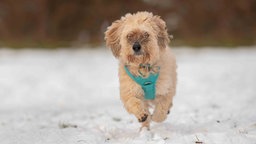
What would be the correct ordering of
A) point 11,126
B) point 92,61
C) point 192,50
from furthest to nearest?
point 192,50, point 92,61, point 11,126

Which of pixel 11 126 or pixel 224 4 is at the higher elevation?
pixel 224 4

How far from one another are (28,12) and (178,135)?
89.9ft

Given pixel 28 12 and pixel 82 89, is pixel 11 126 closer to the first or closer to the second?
pixel 82 89

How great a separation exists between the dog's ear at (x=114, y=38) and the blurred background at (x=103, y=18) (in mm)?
24434

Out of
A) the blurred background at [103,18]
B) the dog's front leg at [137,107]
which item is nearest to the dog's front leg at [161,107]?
the dog's front leg at [137,107]

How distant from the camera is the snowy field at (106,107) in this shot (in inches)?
269

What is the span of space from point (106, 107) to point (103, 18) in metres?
23.6

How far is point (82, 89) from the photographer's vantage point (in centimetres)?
1359

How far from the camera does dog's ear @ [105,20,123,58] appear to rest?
7.00 metres

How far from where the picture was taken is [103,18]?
3372 centimetres

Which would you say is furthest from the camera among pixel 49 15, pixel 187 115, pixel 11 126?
pixel 49 15

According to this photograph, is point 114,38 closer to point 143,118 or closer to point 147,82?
point 147,82

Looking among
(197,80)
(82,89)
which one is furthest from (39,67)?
(197,80)

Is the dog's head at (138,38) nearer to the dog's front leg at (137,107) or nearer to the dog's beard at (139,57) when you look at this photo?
the dog's beard at (139,57)
